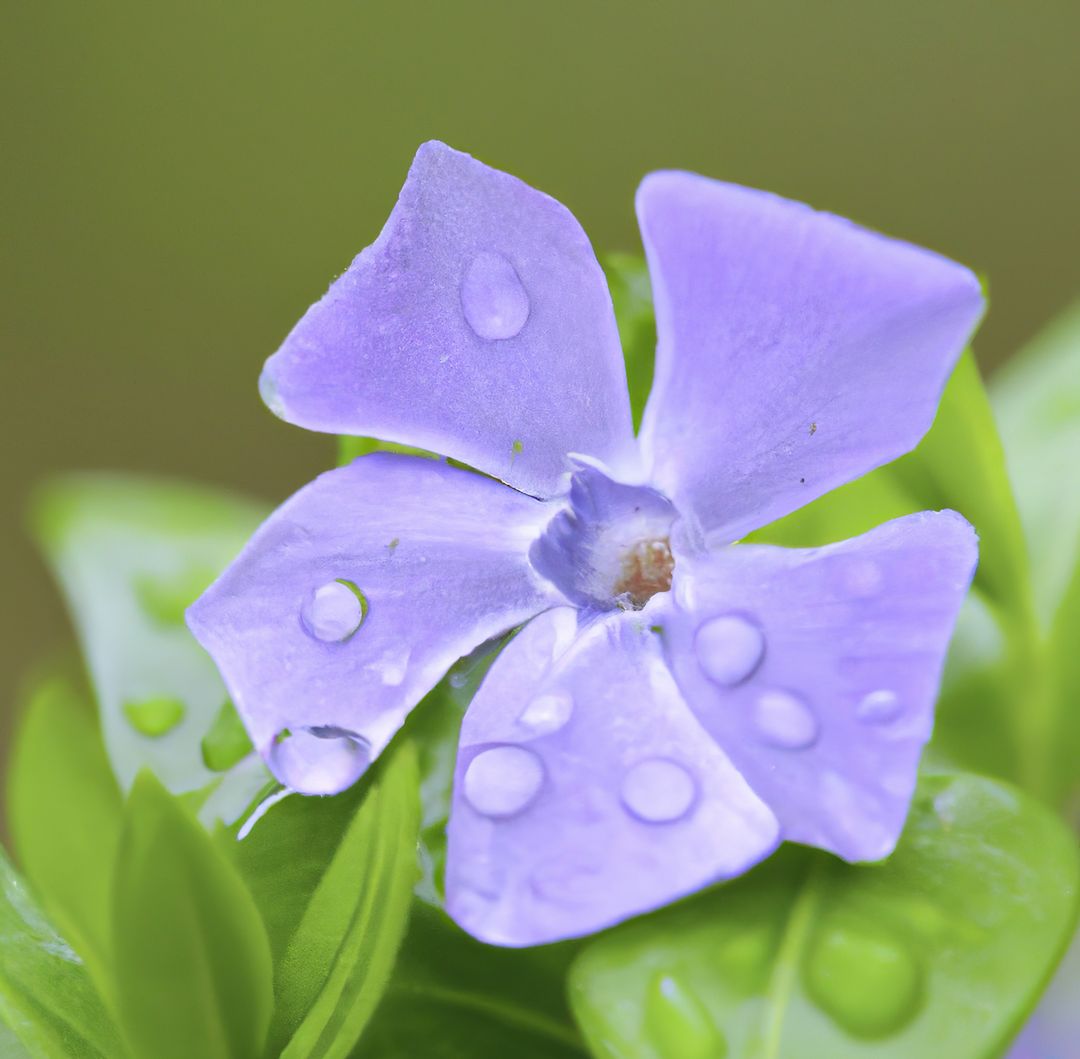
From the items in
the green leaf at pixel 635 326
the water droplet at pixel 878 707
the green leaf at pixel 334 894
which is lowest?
the green leaf at pixel 334 894

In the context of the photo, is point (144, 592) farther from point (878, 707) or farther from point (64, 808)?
point (878, 707)

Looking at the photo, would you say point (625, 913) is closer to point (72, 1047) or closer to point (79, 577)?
point (72, 1047)

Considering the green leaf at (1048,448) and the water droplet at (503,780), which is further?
the green leaf at (1048,448)

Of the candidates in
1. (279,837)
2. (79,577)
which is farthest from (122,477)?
(279,837)

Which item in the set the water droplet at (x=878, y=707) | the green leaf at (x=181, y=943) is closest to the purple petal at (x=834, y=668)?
the water droplet at (x=878, y=707)

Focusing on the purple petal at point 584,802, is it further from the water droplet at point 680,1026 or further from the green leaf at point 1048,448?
the green leaf at point 1048,448

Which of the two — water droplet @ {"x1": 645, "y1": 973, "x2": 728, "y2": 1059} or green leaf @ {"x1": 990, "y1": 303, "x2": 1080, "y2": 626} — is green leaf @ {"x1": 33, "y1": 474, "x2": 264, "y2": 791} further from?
green leaf @ {"x1": 990, "y1": 303, "x2": 1080, "y2": 626}

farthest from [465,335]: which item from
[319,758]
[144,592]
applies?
[144,592]
